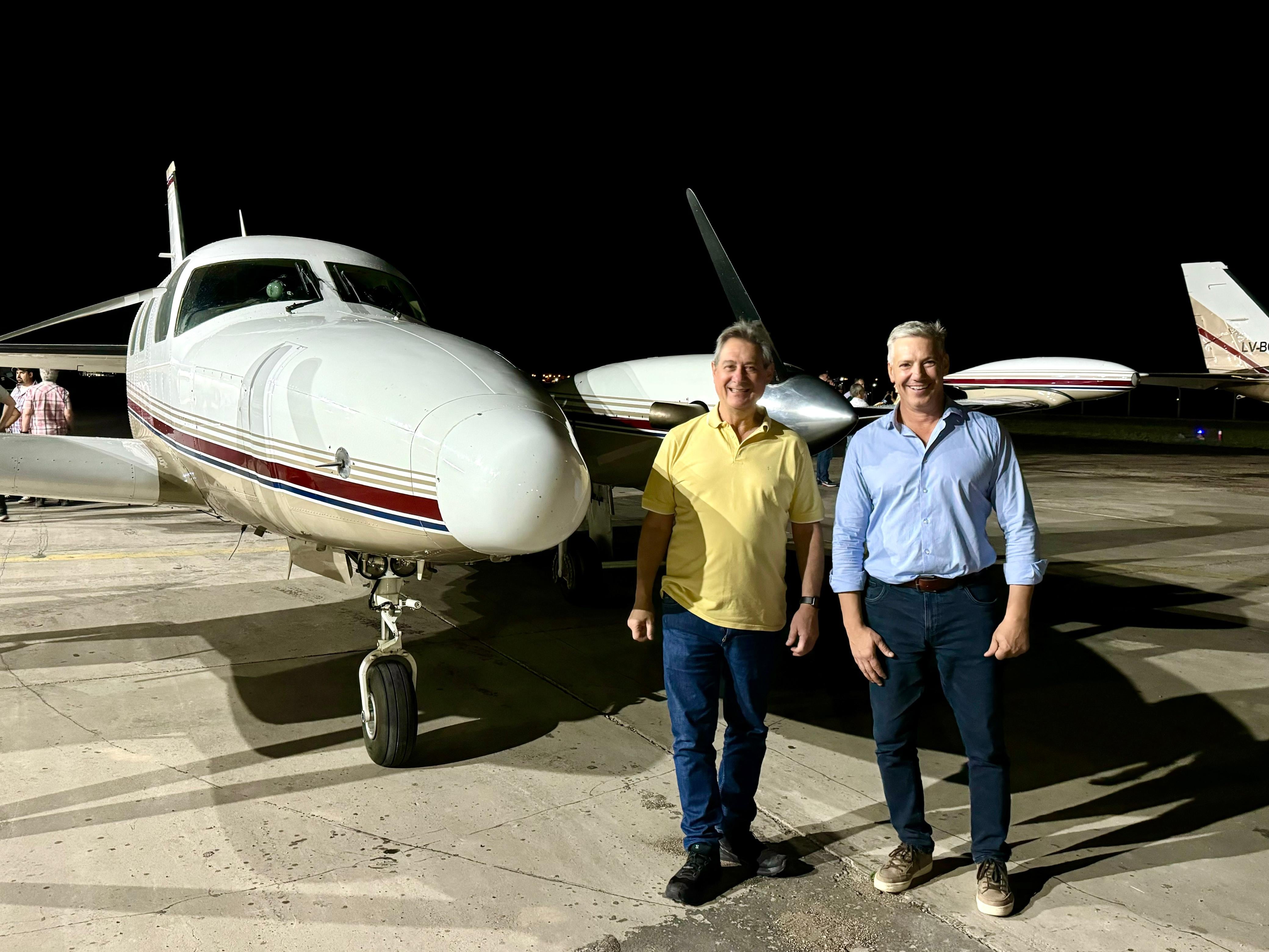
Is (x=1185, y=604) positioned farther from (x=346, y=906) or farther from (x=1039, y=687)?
(x=346, y=906)

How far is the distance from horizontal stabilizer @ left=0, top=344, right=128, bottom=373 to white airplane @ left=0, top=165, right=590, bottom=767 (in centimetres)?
523

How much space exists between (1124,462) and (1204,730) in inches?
724

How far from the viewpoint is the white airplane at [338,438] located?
3271 mm

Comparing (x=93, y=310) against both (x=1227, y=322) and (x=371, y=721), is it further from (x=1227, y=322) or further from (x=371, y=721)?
(x=1227, y=322)

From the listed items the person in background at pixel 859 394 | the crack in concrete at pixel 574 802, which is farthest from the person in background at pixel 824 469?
the crack in concrete at pixel 574 802

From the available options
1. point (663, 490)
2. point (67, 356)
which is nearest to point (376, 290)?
point (663, 490)

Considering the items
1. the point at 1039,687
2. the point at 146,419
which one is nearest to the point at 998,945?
the point at 1039,687

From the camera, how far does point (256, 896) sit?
309cm

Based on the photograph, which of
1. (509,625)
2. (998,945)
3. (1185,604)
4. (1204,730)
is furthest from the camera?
(1185,604)

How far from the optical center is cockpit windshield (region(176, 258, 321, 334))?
17.0 feet

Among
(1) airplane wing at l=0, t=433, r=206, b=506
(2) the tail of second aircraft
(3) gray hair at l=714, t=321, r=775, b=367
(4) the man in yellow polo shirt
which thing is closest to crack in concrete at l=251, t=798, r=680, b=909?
(4) the man in yellow polo shirt

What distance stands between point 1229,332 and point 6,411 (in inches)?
949

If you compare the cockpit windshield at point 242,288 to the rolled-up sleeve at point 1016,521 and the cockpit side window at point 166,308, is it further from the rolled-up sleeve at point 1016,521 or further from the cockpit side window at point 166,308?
the rolled-up sleeve at point 1016,521

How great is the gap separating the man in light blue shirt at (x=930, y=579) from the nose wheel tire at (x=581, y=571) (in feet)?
14.3
